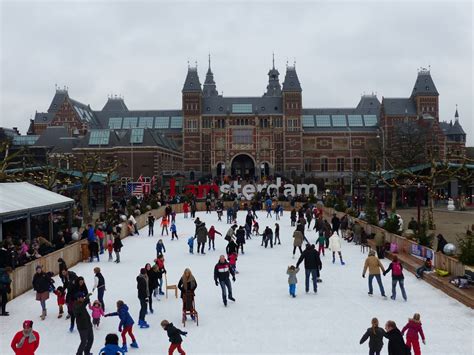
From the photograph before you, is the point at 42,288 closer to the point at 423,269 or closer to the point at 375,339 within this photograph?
the point at 375,339

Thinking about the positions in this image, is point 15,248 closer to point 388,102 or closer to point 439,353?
point 439,353

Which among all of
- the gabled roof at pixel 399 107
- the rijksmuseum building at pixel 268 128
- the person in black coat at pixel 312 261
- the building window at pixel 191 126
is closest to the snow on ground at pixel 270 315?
the person in black coat at pixel 312 261

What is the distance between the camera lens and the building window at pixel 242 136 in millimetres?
74688

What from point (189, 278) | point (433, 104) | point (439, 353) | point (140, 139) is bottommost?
point (439, 353)

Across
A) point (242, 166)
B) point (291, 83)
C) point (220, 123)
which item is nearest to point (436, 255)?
point (242, 166)

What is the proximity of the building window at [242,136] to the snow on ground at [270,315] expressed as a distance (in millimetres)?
58626

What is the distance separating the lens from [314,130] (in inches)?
3115

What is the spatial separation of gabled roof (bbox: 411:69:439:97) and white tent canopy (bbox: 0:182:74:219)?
209 ft

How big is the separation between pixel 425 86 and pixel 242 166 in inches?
1169

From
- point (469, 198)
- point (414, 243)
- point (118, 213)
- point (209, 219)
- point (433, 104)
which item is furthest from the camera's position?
point (433, 104)

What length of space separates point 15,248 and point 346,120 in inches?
2810

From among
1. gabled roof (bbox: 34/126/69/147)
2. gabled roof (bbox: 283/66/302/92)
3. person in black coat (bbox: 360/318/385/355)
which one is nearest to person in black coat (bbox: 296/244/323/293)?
person in black coat (bbox: 360/318/385/355)

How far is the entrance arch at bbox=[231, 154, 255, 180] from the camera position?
252 ft

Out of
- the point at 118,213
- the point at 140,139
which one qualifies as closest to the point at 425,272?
the point at 118,213
